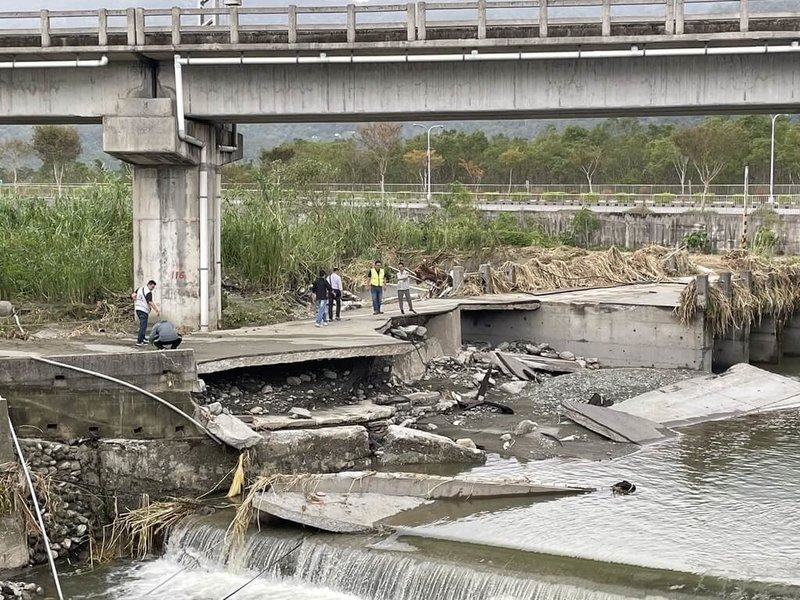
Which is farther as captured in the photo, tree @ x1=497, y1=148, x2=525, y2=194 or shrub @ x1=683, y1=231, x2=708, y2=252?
tree @ x1=497, y1=148, x2=525, y2=194

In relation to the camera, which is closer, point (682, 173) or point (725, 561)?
point (725, 561)

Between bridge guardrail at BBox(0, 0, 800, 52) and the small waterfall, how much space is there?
11.9 meters

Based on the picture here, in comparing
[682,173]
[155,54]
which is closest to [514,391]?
[155,54]

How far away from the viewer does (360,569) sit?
1260cm

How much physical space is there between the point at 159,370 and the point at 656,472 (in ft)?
28.5

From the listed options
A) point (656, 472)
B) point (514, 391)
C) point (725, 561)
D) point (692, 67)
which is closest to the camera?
point (725, 561)

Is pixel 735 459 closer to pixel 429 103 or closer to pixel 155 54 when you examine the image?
pixel 429 103

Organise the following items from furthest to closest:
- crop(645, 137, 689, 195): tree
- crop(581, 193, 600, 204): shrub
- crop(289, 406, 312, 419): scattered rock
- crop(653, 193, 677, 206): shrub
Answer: crop(645, 137, 689, 195): tree
crop(581, 193, 600, 204): shrub
crop(653, 193, 677, 206): shrub
crop(289, 406, 312, 419): scattered rock

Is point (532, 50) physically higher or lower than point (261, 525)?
higher

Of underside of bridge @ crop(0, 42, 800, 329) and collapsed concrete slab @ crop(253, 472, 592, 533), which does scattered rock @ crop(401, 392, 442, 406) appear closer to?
collapsed concrete slab @ crop(253, 472, 592, 533)

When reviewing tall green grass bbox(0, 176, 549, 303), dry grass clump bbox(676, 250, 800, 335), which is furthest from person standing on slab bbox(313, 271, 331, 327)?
dry grass clump bbox(676, 250, 800, 335)

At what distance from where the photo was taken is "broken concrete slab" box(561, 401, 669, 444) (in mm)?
18453

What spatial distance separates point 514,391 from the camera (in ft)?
72.3

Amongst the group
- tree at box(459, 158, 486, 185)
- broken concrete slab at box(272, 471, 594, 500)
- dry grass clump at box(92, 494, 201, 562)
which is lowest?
dry grass clump at box(92, 494, 201, 562)
